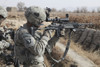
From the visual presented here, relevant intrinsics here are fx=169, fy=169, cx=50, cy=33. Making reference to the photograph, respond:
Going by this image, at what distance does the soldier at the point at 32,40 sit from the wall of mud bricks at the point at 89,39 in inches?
272

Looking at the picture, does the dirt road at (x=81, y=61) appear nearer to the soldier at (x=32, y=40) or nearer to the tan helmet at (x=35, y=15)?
the soldier at (x=32, y=40)

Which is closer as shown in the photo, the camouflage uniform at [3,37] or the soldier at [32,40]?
the soldier at [32,40]

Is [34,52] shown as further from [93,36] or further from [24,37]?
[93,36]

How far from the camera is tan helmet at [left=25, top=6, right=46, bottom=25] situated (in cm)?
234

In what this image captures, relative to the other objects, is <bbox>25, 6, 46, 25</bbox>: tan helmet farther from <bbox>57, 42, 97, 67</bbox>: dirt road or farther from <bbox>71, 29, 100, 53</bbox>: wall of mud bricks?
<bbox>71, 29, 100, 53</bbox>: wall of mud bricks

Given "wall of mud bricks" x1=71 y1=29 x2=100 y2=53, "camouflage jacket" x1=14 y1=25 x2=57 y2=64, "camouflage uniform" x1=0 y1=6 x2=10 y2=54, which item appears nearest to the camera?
Answer: "camouflage jacket" x1=14 y1=25 x2=57 y2=64

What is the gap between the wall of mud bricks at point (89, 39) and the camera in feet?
31.7

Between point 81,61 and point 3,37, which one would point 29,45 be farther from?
point 81,61

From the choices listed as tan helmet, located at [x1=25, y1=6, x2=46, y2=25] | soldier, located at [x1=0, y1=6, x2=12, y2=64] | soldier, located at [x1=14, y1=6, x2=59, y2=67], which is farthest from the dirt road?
tan helmet, located at [x1=25, y1=6, x2=46, y2=25]

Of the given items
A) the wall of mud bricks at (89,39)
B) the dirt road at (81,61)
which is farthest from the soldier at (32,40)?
the wall of mud bricks at (89,39)

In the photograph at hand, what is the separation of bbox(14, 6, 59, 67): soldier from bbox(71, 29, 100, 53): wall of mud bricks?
22.6 ft

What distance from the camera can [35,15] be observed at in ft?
7.70

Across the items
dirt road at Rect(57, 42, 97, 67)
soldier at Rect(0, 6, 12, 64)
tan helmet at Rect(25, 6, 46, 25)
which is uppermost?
tan helmet at Rect(25, 6, 46, 25)

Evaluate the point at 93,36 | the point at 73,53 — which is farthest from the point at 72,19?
the point at 73,53
